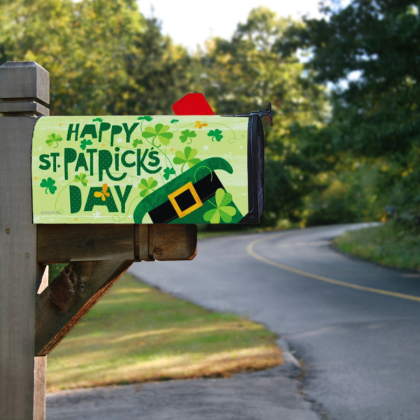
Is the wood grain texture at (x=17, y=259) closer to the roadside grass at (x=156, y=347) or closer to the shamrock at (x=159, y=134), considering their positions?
the shamrock at (x=159, y=134)

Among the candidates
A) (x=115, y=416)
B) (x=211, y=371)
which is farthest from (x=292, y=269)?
(x=115, y=416)

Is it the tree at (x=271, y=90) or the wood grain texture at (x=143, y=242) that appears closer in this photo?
the wood grain texture at (x=143, y=242)

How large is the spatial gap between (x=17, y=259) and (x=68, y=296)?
30 centimetres

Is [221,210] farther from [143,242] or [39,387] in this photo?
[39,387]

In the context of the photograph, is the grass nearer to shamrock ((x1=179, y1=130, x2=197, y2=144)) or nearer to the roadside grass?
the roadside grass

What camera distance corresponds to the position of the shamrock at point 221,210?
7.78 feet

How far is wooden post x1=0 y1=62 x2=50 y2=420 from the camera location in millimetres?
2432

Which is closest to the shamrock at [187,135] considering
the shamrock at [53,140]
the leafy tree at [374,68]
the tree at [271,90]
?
the shamrock at [53,140]

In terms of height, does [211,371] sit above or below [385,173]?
below

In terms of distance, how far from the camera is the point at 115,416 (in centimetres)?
486

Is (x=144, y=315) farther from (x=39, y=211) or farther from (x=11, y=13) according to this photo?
(x=11, y=13)

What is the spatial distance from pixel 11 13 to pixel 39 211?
26392mm

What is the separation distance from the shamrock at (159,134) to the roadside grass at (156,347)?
4475 mm

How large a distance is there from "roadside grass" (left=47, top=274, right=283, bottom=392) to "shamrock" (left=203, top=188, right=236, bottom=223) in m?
4.43
